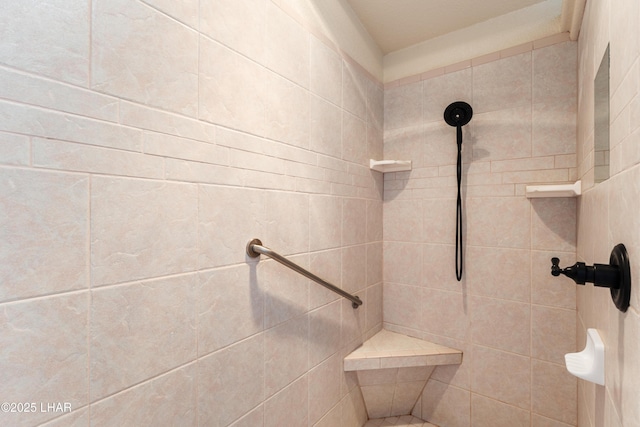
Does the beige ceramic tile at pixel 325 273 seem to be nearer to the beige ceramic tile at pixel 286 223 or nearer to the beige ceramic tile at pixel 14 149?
the beige ceramic tile at pixel 286 223

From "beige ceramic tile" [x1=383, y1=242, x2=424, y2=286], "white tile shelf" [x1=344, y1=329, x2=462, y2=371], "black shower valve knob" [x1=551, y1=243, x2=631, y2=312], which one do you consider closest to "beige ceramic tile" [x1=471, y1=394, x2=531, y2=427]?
"white tile shelf" [x1=344, y1=329, x2=462, y2=371]

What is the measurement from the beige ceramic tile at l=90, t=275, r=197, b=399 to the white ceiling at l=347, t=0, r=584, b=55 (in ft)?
5.26

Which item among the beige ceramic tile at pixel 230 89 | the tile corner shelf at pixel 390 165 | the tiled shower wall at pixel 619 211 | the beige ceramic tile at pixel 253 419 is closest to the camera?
the tiled shower wall at pixel 619 211

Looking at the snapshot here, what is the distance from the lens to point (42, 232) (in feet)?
1.87

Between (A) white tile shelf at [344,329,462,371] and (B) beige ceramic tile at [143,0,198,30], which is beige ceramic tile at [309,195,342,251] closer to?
(A) white tile shelf at [344,329,462,371]

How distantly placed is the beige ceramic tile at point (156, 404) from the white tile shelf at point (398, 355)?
2.88 feet

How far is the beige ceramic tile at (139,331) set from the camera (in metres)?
0.65

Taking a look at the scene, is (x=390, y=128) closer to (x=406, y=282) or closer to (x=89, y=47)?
(x=406, y=282)

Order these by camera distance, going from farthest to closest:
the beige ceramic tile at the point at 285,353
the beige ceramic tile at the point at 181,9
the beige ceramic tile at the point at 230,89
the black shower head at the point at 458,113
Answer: the black shower head at the point at 458,113 < the beige ceramic tile at the point at 285,353 < the beige ceramic tile at the point at 230,89 < the beige ceramic tile at the point at 181,9

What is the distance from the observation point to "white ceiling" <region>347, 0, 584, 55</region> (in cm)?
147

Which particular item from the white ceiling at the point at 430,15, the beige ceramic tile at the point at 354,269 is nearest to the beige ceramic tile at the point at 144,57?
the beige ceramic tile at the point at 354,269

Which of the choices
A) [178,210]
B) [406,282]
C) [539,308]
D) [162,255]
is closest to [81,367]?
[162,255]

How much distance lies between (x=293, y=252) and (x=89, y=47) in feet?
2.79

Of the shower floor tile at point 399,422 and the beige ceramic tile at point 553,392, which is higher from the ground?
the beige ceramic tile at point 553,392
